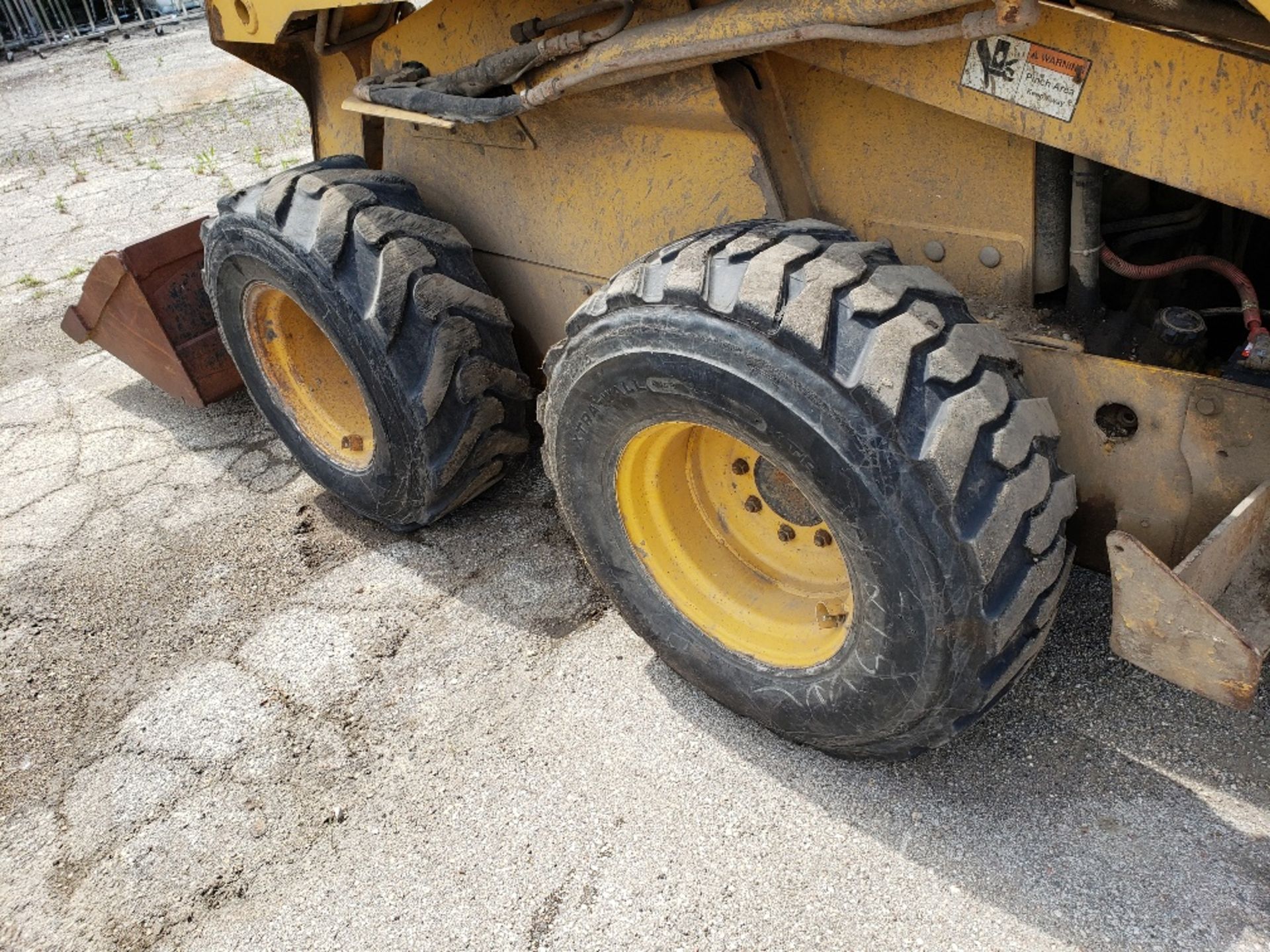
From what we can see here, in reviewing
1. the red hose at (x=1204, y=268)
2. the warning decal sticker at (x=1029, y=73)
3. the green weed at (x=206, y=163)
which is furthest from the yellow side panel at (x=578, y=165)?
the green weed at (x=206, y=163)

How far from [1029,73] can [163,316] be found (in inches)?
118

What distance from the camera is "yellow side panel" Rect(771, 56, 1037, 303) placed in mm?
1943

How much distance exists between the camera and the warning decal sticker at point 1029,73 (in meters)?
1.64

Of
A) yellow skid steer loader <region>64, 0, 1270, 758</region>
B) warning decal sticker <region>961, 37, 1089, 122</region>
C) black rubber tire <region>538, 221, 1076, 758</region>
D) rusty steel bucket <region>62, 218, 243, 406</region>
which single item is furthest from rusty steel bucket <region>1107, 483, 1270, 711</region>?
rusty steel bucket <region>62, 218, 243, 406</region>

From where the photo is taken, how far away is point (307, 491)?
3424 mm

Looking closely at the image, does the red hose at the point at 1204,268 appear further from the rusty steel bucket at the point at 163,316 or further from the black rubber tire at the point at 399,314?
the rusty steel bucket at the point at 163,316

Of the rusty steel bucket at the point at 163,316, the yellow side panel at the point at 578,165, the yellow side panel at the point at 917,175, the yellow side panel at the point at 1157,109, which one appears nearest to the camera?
the yellow side panel at the point at 1157,109

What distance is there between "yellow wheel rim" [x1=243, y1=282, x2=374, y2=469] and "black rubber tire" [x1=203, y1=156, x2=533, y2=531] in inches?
7.6

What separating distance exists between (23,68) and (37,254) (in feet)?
24.9

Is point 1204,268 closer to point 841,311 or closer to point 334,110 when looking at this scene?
point 841,311

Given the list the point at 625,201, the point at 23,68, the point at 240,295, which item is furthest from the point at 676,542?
the point at 23,68

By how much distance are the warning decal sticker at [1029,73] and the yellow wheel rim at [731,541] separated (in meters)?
0.82

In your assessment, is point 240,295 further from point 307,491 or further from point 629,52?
point 629,52

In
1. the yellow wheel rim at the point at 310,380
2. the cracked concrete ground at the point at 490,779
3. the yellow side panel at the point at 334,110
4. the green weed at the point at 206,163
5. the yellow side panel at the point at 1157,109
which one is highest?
the yellow side panel at the point at 1157,109
